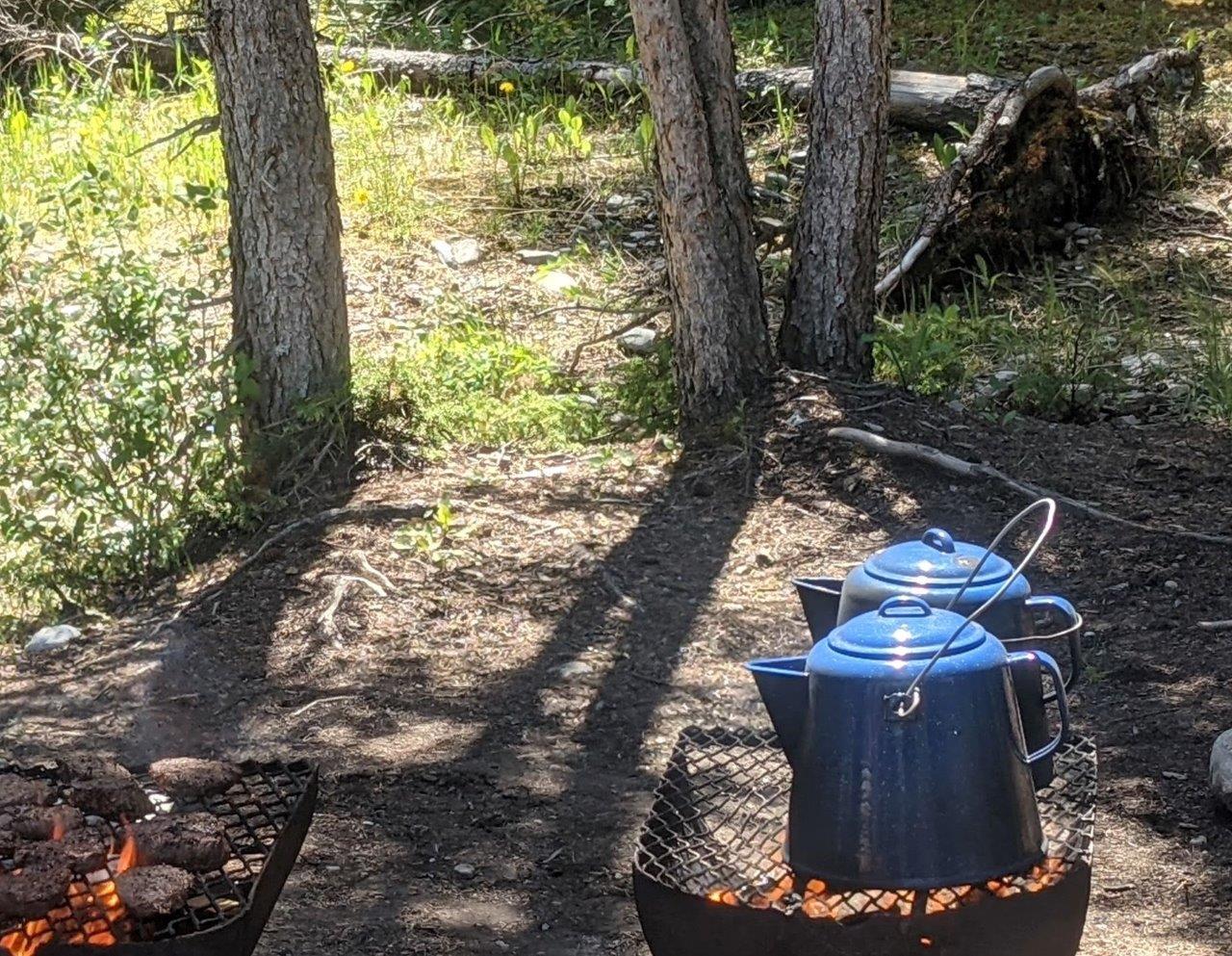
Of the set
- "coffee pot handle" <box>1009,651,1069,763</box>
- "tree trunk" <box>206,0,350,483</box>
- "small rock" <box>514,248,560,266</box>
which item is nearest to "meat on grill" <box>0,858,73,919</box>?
"coffee pot handle" <box>1009,651,1069,763</box>

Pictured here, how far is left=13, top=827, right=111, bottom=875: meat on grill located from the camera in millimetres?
2814

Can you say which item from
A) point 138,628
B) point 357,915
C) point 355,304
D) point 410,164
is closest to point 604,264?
point 355,304

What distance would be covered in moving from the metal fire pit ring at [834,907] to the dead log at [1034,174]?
4828 millimetres

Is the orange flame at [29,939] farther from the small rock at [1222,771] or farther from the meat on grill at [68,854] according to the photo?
the small rock at [1222,771]

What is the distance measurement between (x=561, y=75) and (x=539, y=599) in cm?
581

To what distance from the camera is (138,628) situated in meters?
5.38

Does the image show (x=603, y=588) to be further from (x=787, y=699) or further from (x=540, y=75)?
(x=540, y=75)

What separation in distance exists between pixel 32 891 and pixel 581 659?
2416 mm

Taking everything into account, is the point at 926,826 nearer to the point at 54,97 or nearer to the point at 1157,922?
the point at 1157,922

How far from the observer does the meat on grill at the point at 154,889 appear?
2.72 m

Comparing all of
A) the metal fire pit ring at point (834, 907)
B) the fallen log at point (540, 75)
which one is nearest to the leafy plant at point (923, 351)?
the fallen log at point (540, 75)

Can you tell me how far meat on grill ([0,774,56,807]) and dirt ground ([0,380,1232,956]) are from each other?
0.60 meters

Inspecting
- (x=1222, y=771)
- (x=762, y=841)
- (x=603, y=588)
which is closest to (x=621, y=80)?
(x=603, y=588)

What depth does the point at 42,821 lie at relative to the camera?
2941mm
